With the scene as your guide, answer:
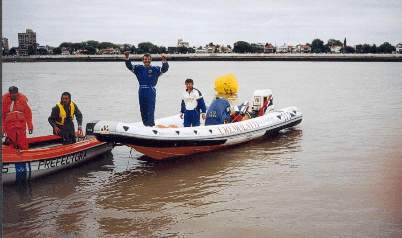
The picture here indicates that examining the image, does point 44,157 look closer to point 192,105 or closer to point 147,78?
point 147,78

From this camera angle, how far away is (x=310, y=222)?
17.2ft

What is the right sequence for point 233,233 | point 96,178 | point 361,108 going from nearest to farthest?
point 233,233
point 96,178
point 361,108

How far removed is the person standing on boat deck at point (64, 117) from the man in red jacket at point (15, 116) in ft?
2.40

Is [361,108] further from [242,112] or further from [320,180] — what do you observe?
[320,180]

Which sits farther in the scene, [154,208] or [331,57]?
[331,57]

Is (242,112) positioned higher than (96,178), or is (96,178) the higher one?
(242,112)

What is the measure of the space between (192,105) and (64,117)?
230cm

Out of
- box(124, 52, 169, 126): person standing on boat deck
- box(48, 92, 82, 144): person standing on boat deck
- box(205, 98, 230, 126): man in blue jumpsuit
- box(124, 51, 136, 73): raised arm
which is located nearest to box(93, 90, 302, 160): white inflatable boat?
box(205, 98, 230, 126): man in blue jumpsuit

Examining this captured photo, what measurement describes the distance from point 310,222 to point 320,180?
76.7 inches

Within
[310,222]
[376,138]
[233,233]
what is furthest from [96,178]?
[376,138]

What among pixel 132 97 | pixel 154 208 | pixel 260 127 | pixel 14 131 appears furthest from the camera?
pixel 132 97

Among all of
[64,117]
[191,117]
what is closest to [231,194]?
[191,117]

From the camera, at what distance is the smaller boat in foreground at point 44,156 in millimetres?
6445

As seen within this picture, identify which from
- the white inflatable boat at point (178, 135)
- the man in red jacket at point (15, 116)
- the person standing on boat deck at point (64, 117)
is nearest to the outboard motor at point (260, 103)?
the white inflatable boat at point (178, 135)
